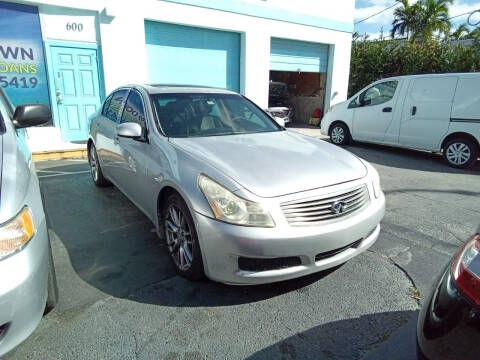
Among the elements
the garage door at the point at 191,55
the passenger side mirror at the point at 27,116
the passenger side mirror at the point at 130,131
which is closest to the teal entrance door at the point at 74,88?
the garage door at the point at 191,55

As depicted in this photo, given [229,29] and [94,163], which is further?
[229,29]

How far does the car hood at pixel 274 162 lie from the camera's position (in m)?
2.30

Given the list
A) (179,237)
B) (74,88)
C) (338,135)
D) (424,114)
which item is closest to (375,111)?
(424,114)

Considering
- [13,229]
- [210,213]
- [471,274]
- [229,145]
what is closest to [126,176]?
[229,145]

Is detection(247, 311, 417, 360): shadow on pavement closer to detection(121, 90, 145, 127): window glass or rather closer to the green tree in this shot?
detection(121, 90, 145, 127): window glass

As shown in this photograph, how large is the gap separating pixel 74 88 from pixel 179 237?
685 centimetres

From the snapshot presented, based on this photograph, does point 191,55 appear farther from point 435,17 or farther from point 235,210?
point 435,17

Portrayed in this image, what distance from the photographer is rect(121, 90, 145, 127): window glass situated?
3.35m

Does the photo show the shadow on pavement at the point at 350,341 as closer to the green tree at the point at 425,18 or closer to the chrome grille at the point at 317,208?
the chrome grille at the point at 317,208

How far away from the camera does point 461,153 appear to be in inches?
261

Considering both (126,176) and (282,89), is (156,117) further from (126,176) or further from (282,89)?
(282,89)

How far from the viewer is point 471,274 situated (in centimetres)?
124

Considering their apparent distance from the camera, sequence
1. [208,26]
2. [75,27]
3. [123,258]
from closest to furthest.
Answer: [123,258] < [75,27] < [208,26]

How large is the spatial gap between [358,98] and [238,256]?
730cm
